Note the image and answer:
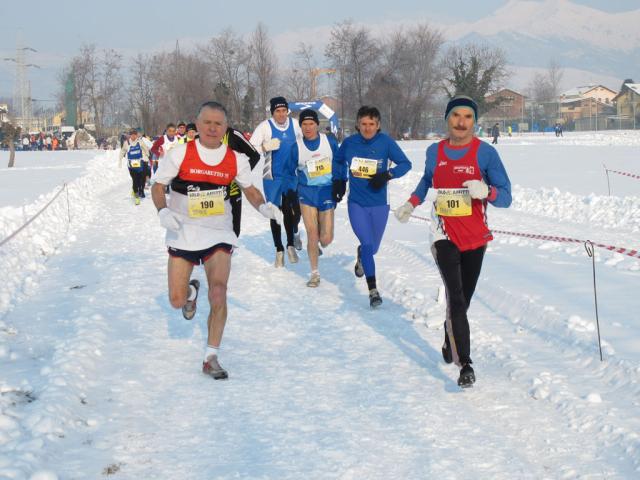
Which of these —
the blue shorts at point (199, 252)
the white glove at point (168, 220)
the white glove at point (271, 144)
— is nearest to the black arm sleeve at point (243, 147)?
the blue shorts at point (199, 252)

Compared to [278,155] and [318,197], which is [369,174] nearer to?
[318,197]

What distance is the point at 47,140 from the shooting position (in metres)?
75.8

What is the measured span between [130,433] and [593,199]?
42.4 feet

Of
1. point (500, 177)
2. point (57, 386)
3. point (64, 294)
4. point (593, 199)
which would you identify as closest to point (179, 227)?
point (57, 386)

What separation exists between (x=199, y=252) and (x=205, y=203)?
1.24 ft

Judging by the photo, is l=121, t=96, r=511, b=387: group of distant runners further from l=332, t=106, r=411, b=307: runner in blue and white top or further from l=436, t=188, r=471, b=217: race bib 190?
l=332, t=106, r=411, b=307: runner in blue and white top

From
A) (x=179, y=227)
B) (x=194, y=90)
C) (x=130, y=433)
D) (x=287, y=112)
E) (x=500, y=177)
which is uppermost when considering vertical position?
(x=194, y=90)

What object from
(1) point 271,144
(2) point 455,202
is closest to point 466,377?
(2) point 455,202

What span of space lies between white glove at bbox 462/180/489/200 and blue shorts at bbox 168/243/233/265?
6.14ft

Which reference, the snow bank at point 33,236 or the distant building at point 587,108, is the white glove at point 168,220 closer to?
the snow bank at point 33,236

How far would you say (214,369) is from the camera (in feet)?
17.6

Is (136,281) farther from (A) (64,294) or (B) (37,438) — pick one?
(B) (37,438)

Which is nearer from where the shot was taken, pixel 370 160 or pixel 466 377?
pixel 466 377

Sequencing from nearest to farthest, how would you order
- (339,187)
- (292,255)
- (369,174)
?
(369,174) < (339,187) < (292,255)
